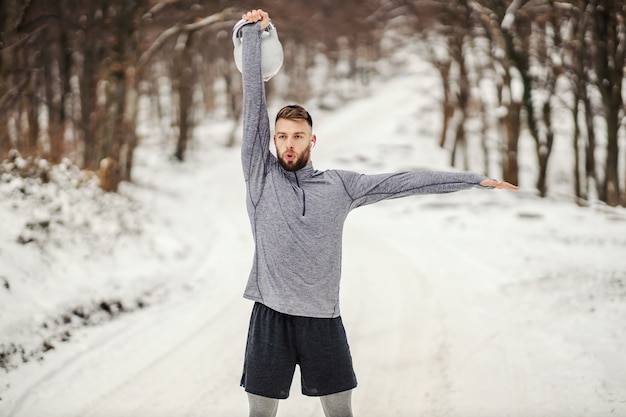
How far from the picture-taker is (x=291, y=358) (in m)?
2.43

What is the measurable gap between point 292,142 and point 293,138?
0.02 metres

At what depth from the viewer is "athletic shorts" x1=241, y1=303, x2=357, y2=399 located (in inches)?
94.0

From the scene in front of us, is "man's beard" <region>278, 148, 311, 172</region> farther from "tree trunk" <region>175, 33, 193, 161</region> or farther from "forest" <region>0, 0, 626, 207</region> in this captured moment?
"tree trunk" <region>175, 33, 193, 161</region>

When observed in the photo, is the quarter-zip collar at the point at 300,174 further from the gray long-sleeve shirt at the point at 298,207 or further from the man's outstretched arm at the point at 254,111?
the man's outstretched arm at the point at 254,111

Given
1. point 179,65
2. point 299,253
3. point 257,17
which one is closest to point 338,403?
point 299,253

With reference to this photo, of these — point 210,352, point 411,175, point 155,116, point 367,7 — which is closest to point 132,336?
point 210,352

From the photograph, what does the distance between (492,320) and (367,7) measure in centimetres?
3208

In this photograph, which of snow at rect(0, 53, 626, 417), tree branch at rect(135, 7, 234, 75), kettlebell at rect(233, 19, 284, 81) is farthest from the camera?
tree branch at rect(135, 7, 234, 75)

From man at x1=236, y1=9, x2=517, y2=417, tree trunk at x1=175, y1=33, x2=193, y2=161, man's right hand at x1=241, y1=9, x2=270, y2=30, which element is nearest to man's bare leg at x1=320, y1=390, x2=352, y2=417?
man at x1=236, y1=9, x2=517, y2=417

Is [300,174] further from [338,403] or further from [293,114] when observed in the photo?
[338,403]

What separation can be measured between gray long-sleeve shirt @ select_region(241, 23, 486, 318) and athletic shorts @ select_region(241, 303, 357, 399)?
0.08m

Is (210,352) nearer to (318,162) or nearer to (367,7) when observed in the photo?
(318,162)

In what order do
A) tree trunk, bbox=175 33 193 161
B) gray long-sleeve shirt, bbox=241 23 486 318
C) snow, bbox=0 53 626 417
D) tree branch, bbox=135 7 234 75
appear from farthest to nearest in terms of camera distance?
tree trunk, bbox=175 33 193 161 → tree branch, bbox=135 7 234 75 → snow, bbox=0 53 626 417 → gray long-sleeve shirt, bbox=241 23 486 318

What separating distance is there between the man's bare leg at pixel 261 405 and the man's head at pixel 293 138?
41.4 inches
